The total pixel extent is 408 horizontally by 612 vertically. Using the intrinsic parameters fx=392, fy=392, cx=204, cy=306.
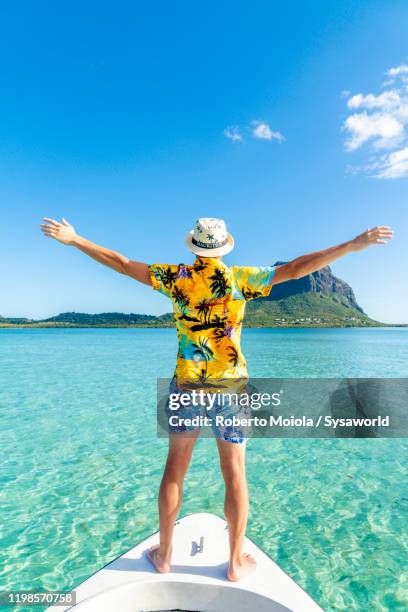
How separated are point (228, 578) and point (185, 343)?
1683 millimetres

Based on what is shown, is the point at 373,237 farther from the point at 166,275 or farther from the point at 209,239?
the point at 166,275

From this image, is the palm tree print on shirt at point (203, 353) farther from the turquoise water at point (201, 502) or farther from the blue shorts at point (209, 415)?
the turquoise water at point (201, 502)

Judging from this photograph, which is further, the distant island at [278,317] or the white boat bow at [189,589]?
the distant island at [278,317]

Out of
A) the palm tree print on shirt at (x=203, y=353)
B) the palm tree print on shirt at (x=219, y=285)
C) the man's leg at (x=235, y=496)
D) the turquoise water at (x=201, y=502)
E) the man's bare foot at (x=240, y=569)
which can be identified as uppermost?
the palm tree print on shirt at (x=219, y=285)


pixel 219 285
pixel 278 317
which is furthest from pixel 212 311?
pixel 278 317

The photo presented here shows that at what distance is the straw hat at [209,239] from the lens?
2.62 metres

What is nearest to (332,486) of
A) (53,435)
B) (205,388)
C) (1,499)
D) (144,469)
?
(144,469)

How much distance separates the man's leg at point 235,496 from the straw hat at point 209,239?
1.26 meters

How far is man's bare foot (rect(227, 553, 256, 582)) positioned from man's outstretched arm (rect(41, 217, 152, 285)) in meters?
2.07

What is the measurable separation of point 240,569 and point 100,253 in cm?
243

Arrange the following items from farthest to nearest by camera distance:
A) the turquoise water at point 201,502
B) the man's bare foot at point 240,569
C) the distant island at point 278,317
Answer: the distant island at point 278,317 → the turquoise water at point 201,502 → the man's bare foot at point 240,569

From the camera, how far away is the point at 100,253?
8.86 feet

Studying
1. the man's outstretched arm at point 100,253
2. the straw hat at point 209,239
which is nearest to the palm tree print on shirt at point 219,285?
the straw hat at point 209,239

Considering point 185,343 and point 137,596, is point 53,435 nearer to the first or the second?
point 137,596
